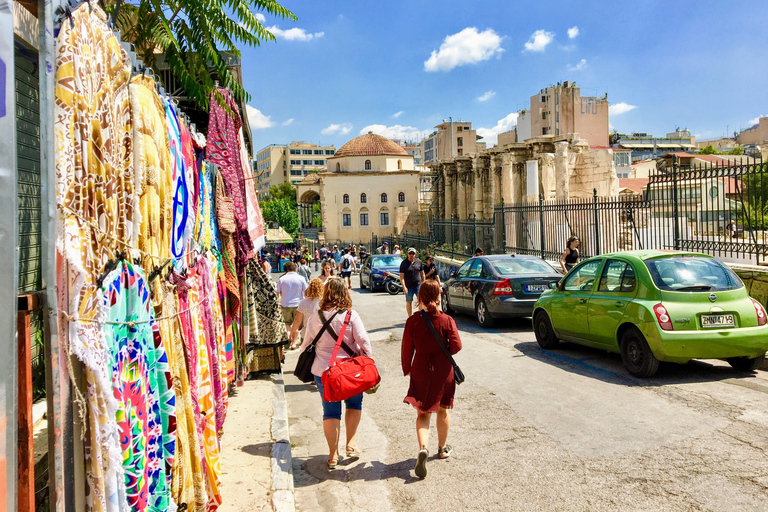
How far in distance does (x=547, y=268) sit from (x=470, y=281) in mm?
1672

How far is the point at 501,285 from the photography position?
12742 mm

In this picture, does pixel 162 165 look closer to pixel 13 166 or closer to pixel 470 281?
pixel 13 166

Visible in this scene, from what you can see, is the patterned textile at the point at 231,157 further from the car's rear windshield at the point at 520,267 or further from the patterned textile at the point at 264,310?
the car's rear windshield at the point at 520,267

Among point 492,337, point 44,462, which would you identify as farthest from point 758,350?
point 44,462

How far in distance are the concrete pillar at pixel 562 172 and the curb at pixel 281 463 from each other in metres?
26.9

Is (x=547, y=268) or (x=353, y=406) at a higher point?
(x=547, y=268)

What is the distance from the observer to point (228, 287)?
253 inches

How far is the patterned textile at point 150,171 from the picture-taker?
10.2 feet

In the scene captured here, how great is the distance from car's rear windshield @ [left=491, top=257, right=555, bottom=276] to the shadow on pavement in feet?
9.92

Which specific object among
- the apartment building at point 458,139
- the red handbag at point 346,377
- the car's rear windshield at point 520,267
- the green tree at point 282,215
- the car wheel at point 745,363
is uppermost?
the apartment building at point 458,139

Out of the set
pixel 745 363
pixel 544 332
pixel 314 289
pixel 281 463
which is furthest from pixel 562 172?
pixel 281 463

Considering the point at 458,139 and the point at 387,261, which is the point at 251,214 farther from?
the point at 458,139

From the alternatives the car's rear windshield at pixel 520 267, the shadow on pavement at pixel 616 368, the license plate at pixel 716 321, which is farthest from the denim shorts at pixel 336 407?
the car's rear windshield at pixel 520 267

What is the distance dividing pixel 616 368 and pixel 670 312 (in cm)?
141
